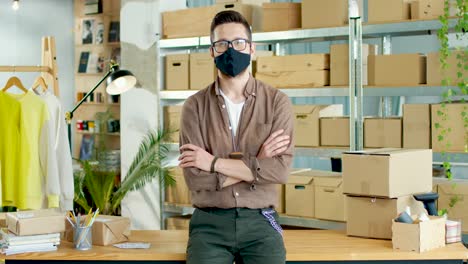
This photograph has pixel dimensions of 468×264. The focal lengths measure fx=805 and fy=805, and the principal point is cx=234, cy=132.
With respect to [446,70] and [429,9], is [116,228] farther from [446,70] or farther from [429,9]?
[429,9]

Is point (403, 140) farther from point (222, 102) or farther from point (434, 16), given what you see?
point (222, 102)

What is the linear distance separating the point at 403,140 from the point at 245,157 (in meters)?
2.23

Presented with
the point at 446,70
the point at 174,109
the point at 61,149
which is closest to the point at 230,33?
the point at 61,149

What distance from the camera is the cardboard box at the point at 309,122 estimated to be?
5.75m

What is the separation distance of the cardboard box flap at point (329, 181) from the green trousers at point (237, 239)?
222cm

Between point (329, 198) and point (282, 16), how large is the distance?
1402 mm

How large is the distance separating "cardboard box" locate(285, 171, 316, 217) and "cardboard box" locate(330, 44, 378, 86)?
70cm

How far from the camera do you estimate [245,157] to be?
341cm

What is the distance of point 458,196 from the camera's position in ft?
16.5

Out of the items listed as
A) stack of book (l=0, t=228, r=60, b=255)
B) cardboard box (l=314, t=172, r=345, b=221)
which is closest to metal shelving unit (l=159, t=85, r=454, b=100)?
cardboard box (l=314, t=172, r=345, b=221)

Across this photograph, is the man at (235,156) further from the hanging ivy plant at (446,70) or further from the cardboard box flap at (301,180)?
the cardboard box flap at (301,180)

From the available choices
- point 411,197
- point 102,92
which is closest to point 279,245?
point 411,197

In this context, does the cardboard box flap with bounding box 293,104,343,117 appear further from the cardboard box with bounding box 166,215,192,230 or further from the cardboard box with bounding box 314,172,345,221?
the cardboard box with bounding box 166,215,192,230

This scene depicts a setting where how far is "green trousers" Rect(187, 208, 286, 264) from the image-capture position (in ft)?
10.8
